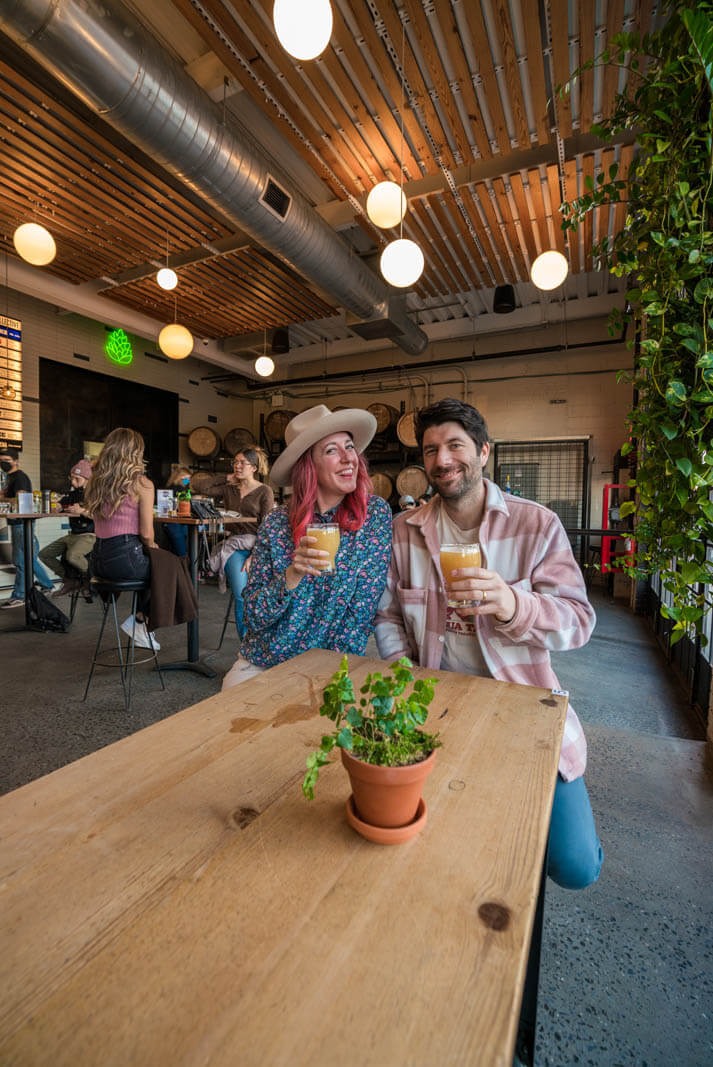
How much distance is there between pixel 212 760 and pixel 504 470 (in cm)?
893

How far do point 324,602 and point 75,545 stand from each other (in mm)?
5161

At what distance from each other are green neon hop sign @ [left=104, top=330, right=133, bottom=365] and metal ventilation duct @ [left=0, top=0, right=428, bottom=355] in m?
3.38

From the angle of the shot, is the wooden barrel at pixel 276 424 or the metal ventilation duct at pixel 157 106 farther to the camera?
the wooden barrel at pixel 276 424

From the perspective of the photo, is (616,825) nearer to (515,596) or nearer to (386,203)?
A: (515,596)

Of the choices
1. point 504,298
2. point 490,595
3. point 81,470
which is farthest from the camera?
point 504,298

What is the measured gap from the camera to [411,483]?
8.80 metres

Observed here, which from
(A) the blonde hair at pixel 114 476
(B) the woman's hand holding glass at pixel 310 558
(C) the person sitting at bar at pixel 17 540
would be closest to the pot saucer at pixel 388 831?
(B) the woman's hand holding glass at pixel 310 558

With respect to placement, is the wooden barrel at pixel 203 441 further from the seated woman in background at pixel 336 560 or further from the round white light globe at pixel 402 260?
the seated woman in background at pixel 336 560

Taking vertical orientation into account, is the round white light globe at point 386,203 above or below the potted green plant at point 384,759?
above

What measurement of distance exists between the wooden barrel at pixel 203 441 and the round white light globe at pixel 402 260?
6862mm

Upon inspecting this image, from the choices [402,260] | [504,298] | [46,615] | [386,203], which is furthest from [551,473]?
[46,615]

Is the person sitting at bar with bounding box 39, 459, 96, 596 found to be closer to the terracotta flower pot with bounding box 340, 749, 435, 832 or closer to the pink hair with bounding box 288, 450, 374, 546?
the pink hair with bounding box 288, 450, 374, 546

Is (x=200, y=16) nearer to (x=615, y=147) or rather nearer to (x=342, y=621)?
(x=615, y=147)

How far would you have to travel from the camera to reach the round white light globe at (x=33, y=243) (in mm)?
4078
